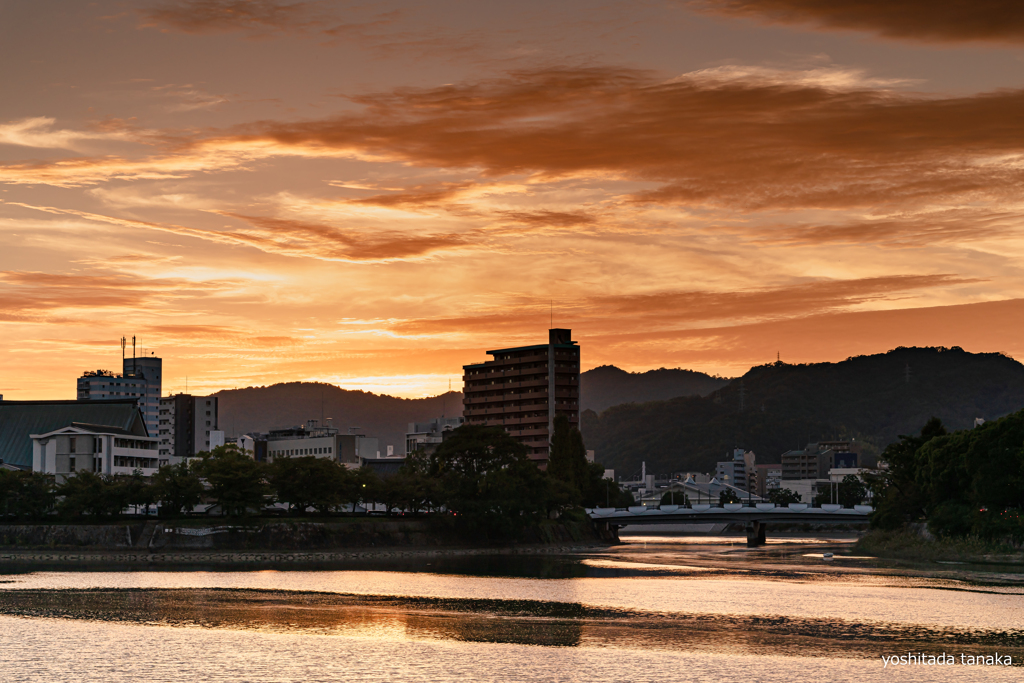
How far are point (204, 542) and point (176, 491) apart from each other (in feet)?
35.7

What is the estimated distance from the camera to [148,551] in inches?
4417

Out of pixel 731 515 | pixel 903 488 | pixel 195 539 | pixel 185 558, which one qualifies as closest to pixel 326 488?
pixel 195 539

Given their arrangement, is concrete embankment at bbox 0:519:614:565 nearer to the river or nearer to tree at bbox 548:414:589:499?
the river

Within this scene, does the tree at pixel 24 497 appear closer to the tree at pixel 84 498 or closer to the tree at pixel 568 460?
the tree at pixel 84 498

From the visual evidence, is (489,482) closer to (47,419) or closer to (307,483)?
(307,483)

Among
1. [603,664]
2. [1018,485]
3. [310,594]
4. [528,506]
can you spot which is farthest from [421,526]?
[603,664]

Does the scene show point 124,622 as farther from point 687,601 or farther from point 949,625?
point 949,625

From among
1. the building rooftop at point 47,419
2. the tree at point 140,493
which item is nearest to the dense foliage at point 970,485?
the tree at point 140,493

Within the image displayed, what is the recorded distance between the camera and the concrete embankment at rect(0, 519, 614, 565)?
110312 millimetres

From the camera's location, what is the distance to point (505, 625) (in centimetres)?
5850

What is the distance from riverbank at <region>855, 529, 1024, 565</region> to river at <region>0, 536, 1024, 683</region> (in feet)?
25.5

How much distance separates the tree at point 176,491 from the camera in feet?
402

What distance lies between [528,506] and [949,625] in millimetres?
81116

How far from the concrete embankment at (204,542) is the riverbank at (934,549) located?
50.4 metres
